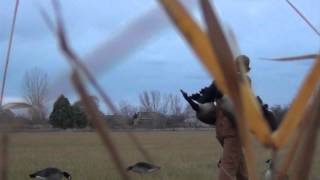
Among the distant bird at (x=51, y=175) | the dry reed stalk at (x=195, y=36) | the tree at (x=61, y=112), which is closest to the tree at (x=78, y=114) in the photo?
the tree at (x=61, y=112)

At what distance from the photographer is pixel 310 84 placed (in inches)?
18.6

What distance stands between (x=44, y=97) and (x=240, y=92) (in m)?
0.15

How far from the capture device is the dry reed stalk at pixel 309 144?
42 cm

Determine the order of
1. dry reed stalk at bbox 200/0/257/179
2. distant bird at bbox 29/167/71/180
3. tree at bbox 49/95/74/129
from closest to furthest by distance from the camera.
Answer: dry reed stalk at bbox 200/0/257/179 < tree at bbox 49/95/74/129 < distant bird at bbox 29/167/71/180

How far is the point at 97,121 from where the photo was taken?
435mm

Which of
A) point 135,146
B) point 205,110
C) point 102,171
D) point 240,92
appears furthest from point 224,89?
point 102,171

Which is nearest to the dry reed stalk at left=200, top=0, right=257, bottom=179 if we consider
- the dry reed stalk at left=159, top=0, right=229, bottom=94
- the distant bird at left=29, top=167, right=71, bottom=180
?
the dry reed stalk at left=159, top=0, right=229, bottom=94

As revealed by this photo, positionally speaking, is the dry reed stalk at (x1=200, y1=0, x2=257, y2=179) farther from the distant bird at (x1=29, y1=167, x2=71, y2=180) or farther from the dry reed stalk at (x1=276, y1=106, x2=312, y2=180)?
the distant bird at (x1=29, y1=167, x2=71, y2=180)

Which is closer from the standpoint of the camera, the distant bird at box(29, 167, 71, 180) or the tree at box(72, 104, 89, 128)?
the tree at box(72, 104, 89, 128)

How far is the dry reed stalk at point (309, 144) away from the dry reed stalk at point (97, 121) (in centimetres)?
12

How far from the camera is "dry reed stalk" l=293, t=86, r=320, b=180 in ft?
1.39

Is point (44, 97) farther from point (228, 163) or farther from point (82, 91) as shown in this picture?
point (228, 163)

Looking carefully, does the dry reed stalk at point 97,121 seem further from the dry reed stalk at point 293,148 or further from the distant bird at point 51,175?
the distant bird at point 51,175

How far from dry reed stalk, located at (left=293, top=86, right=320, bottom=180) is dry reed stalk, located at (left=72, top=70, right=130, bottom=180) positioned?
0.12 meters
